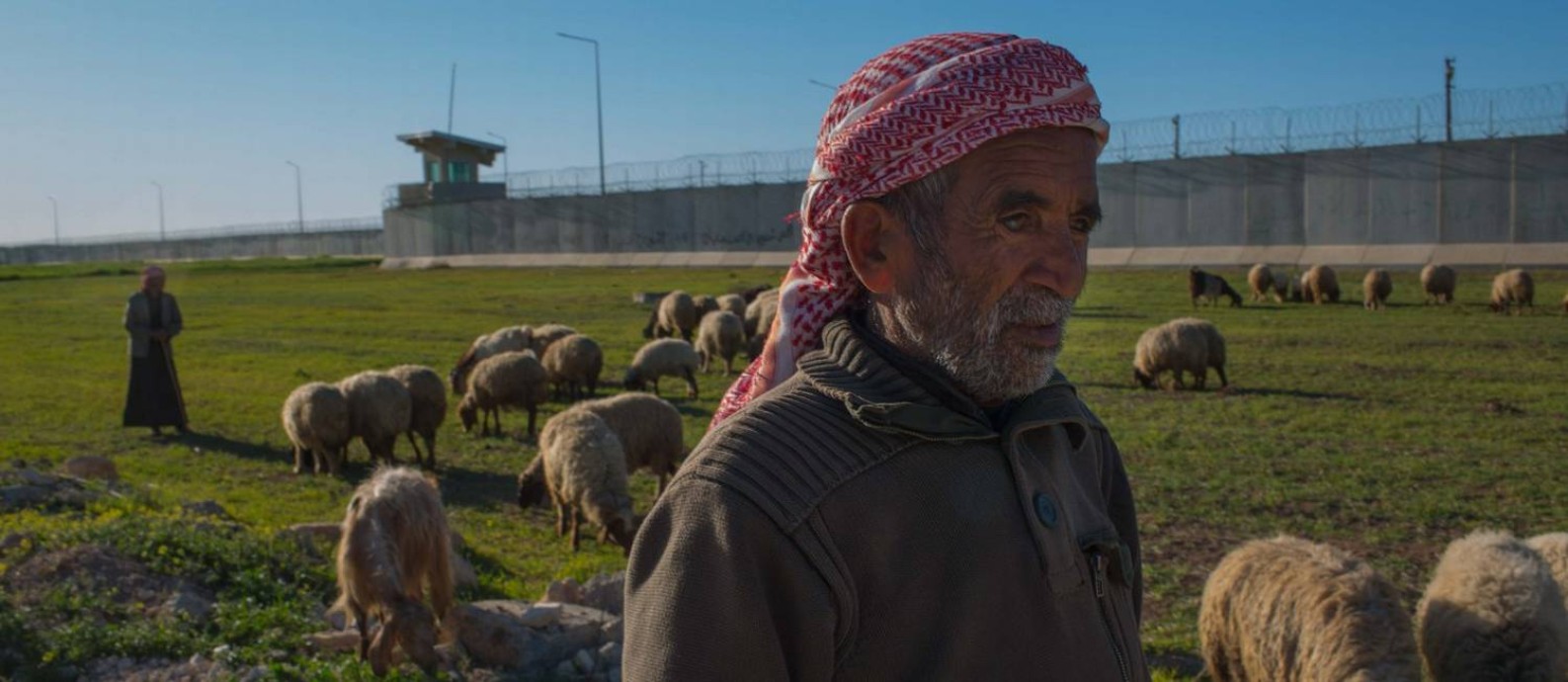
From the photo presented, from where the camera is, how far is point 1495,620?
6.18 metres

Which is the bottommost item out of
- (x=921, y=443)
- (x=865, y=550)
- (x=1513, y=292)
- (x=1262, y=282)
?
(x=1513, y=292)

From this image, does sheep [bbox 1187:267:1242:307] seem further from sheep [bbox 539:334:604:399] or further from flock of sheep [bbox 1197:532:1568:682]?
flock of sheep [bbox 1197:532:1568:682]

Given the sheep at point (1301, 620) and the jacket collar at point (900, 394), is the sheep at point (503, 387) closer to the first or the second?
the sheep at point (1301, 620)

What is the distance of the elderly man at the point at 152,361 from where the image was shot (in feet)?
54.0

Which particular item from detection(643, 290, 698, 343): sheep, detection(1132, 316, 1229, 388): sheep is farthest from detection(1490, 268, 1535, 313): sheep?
detection(643, 290, 698, 343): sheep

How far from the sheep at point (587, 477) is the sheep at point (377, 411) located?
3470 mm

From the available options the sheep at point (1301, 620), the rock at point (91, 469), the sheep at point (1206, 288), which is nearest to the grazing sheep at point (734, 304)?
the sheep at point (1206, 288)

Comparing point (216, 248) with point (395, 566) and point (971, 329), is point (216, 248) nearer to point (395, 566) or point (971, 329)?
point (395, 566)

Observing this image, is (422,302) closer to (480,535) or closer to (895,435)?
(480,535)

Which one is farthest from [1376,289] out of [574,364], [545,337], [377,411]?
[377,411]

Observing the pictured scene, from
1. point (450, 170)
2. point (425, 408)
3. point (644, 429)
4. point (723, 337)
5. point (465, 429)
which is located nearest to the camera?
point (644, 429)

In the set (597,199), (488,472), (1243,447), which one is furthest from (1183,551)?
(597,199)

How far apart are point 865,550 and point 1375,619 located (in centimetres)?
480

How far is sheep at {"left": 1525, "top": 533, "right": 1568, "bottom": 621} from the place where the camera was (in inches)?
274
